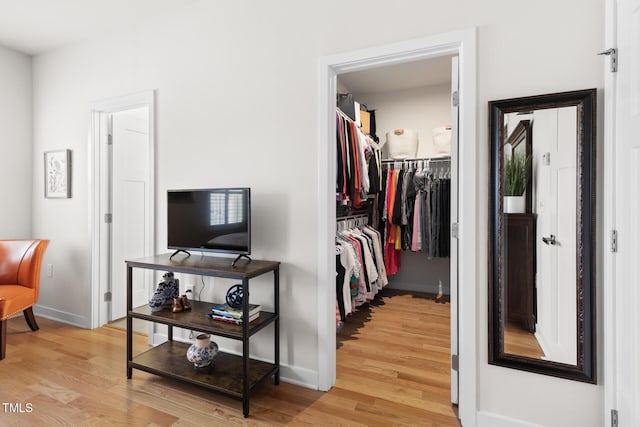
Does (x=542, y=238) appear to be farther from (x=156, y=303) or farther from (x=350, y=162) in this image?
(x=156, y=303)

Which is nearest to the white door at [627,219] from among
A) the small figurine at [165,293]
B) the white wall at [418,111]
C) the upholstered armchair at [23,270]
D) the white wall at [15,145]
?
the small figurine at [165,293]

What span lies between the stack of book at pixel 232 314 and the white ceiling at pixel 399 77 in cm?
281

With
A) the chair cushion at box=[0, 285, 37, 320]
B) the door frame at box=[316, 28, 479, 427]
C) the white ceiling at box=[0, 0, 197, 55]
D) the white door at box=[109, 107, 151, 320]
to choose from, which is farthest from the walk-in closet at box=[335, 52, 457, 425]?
the chair cushion at box=[0, 285, 37, 320]

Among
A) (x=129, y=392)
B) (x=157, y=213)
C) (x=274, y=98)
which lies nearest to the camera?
(x=129, y=392)

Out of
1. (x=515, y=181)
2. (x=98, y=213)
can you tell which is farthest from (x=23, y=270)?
(x=515, y=181)

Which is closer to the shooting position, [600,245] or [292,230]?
[600,245]

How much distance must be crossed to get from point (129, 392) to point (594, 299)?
8.58 ft

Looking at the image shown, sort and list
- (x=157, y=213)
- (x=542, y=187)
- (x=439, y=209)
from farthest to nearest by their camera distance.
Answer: (x=439, y=209) < (x=157, y=213) < (x=542, y=187)

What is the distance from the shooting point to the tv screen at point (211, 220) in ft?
7.11

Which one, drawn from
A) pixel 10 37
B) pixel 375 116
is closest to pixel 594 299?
pixel 375 116

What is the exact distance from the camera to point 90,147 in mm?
3264

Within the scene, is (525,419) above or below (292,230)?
below

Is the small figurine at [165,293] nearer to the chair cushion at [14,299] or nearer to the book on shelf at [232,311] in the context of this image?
the book on shelf at [232,311]

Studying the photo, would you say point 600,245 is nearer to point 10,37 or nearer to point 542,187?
point 542,187
